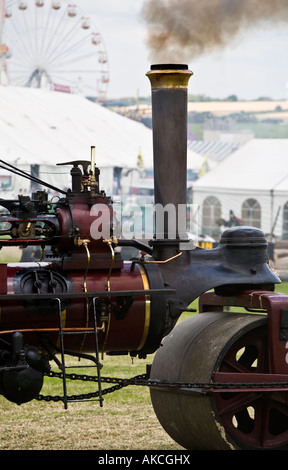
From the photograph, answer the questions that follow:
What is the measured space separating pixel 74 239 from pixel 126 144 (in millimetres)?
26794

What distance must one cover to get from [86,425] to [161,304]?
199cm

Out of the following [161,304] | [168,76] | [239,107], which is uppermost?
[239,107]

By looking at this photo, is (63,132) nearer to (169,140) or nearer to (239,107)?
(239,107)

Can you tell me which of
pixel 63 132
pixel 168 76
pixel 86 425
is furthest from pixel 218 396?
pixel 63 132

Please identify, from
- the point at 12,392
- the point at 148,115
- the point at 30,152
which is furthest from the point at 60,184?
the point at 12,392

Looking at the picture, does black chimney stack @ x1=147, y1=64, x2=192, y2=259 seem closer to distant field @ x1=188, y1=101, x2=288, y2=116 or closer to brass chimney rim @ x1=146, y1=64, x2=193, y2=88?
brass chimney rim @ x1=146, y1=64, x2=193, y2=88

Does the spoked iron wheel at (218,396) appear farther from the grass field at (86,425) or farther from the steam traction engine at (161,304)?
the grass field at (86,425)

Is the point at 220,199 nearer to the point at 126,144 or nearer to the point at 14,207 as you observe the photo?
the point at 126,144

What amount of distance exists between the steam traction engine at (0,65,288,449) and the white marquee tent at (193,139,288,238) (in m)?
17.9

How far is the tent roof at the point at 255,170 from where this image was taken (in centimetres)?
2512

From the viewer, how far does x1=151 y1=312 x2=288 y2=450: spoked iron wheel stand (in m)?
6.25

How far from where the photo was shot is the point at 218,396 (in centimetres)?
631

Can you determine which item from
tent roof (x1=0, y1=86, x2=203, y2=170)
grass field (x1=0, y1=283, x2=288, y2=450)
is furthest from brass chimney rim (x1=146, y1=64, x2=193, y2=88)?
tent roof (x1=0, y1=86, x2=203, y2=170)

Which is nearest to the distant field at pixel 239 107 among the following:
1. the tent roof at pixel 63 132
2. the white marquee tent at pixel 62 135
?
the tent roof at pixel 63 132
